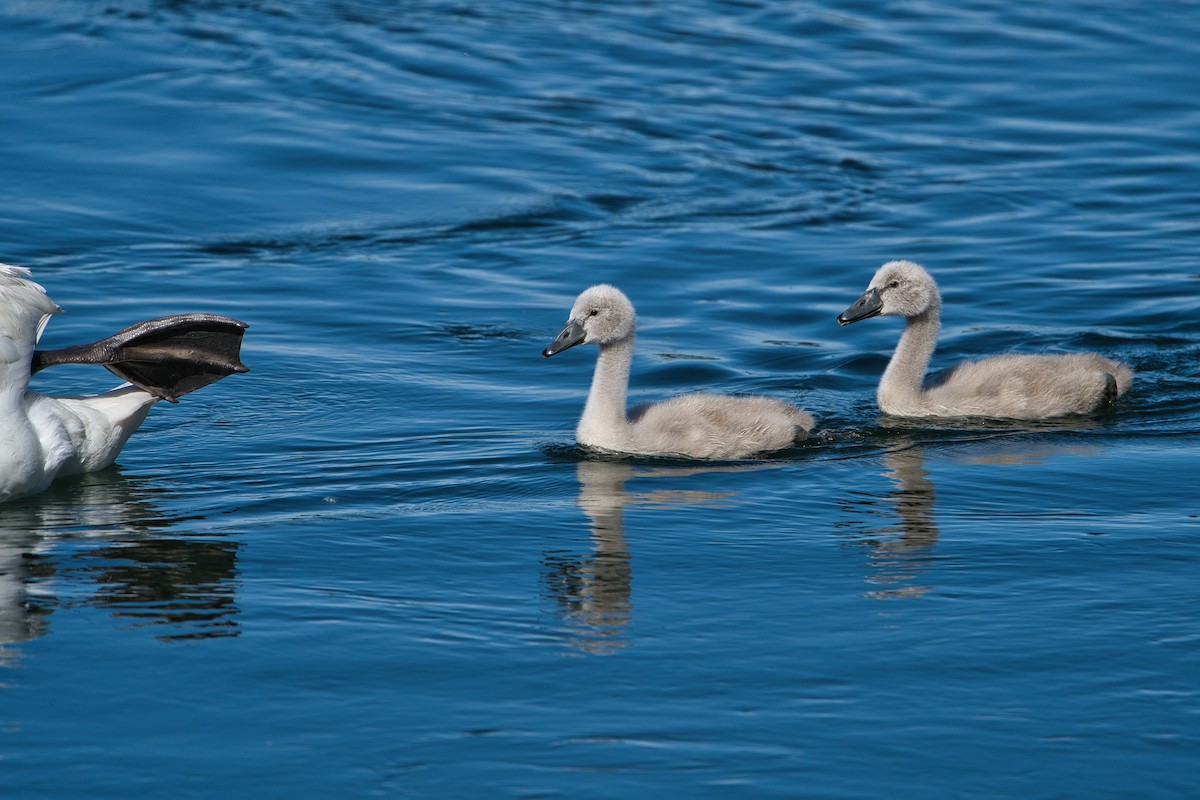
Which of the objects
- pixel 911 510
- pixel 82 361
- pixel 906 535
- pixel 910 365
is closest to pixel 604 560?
pixel 906 535

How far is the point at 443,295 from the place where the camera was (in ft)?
42.8

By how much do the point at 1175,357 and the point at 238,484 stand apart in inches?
233

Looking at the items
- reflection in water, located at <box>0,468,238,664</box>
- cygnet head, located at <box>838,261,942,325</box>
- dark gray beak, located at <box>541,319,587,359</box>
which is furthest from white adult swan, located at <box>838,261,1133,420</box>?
reflection in water, located at <box>0,468,238,664</box>

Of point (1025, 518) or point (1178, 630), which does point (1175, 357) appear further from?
point (1178, 630)

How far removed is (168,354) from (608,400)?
215cm

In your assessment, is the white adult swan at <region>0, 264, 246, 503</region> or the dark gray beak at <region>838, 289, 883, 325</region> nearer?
the white adult swan at <region>0, 264, 246, 503</region>

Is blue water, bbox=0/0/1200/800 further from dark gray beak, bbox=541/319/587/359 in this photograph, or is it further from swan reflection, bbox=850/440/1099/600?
dark gray beak, bbox=541/319/587/359

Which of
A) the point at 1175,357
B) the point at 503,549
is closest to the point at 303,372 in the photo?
the point at 503,549

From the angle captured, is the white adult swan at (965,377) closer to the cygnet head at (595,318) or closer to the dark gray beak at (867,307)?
the dark gray beak at (867,307)

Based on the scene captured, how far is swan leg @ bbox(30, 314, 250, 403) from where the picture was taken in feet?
29.6

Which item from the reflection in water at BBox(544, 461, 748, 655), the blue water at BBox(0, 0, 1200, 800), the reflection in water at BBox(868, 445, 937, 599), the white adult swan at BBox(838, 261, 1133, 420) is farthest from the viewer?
the white adult swan at BBox(838, 261, 1133, 420)

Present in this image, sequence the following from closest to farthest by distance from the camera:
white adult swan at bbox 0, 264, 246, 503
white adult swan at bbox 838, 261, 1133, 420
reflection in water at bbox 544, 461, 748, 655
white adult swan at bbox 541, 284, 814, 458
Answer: reflection in water at bbox 544, 461, 748, 655 < white adult swan at bbox 0, 264, 246, 503 < white adult swan at bbox 541, 284, 814, 458 < white adult swan at bbox 838, 261, 1133, 420

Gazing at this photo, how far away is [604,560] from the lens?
776cm

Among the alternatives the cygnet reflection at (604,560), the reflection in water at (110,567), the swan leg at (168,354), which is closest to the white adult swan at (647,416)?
the cygnet reflection at (604,560)
